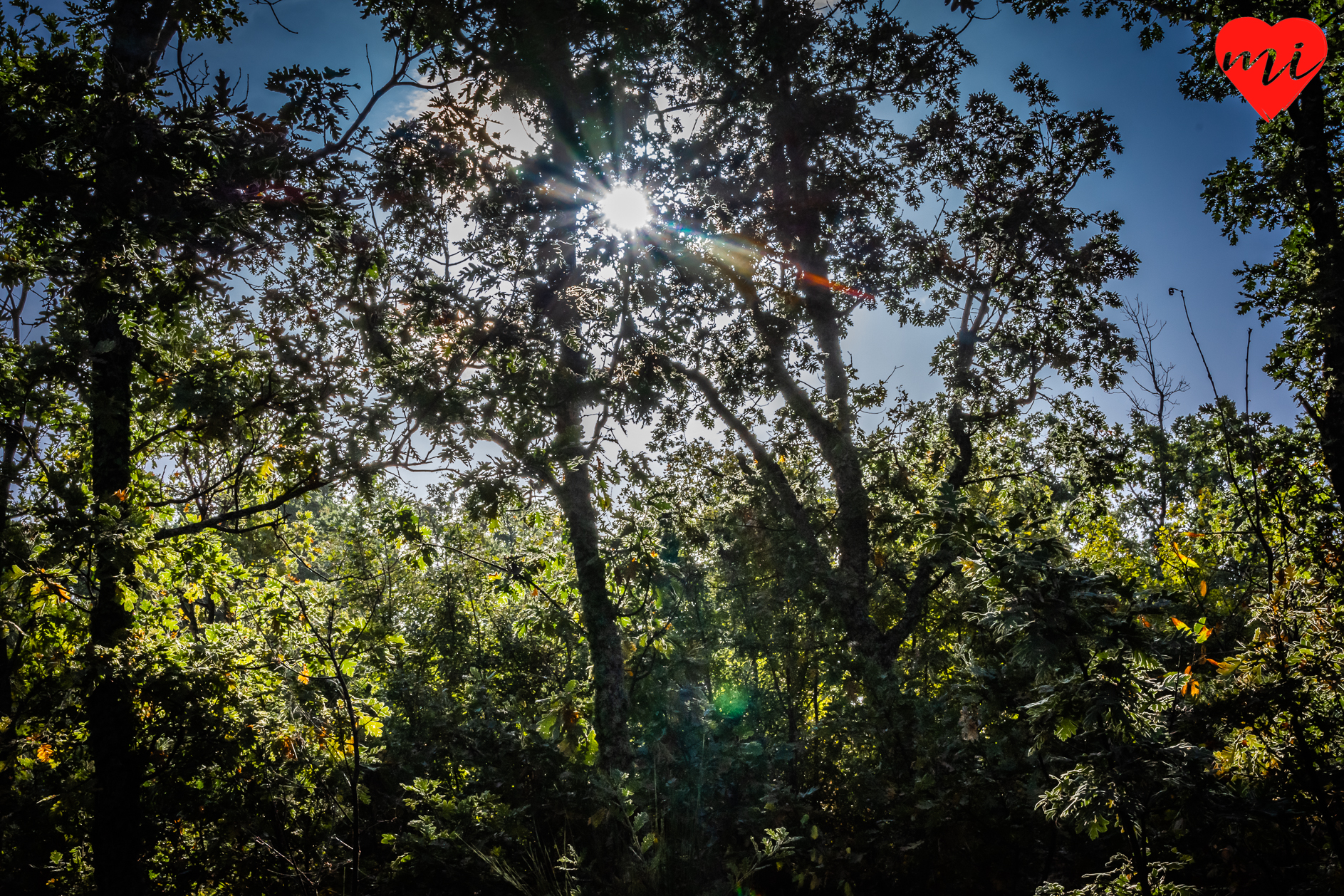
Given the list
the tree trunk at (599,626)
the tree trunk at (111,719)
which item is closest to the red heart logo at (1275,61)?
the tree trunk at (599,626)

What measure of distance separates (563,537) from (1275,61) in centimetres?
→ 780

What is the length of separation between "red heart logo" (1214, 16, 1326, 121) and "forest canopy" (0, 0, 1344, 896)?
1.03 ft

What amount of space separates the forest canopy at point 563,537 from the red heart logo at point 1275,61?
1.03 feet

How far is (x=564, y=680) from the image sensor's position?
Result: 938cm

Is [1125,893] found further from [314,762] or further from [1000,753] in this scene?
[314,762]

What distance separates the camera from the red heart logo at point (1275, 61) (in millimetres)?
4723

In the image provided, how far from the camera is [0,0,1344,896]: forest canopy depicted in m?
3.18

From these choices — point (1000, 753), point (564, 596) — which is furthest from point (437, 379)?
point (1000, 753)

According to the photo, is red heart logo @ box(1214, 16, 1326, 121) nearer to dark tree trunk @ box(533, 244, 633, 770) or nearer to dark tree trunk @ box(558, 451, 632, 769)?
dark tree trunk @ box(533, 244, 633, 770)

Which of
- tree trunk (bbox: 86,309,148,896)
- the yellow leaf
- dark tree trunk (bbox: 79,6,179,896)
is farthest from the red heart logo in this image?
tree trunk (bbox: 86,309,148,896)

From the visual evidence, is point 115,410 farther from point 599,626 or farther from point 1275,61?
point 1275,61

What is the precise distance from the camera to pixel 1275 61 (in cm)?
481

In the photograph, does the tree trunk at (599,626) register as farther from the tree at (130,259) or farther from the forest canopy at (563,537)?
the tree at (130,259)

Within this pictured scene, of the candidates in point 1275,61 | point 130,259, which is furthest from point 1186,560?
point 130,259
